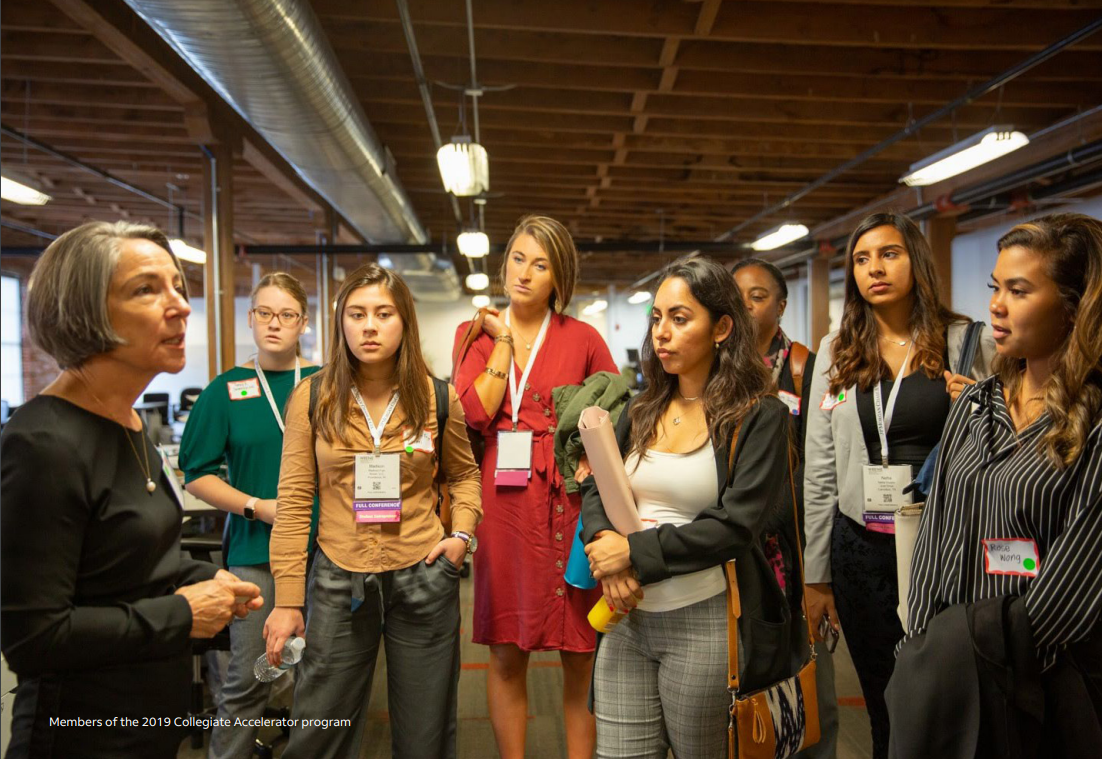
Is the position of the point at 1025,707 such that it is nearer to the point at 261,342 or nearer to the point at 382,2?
the point at 261,342

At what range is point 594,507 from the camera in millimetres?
1543

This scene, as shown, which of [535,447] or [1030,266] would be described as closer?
[1030,266]

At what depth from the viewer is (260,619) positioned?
2.05 meters

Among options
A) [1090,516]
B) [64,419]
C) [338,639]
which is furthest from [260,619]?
[1090,516]

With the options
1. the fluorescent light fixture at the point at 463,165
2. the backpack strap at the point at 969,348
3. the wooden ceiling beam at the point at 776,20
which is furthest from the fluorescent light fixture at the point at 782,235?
the backpack strap at the point at 969,348

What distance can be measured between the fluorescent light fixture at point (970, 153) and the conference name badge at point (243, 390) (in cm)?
442

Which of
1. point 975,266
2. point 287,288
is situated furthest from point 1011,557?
point 975,266

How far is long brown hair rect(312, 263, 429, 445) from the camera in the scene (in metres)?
1.68

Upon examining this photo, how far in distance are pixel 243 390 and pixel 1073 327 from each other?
2.09m

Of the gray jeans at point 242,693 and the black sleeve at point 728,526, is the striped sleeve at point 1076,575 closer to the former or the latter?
the black sleeve at point 728,526

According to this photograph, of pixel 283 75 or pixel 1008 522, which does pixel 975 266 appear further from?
pixel 1008 522

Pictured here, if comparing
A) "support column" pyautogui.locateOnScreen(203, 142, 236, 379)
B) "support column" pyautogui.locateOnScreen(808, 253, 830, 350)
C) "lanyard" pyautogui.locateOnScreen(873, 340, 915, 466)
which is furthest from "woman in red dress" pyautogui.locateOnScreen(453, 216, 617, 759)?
"support column" pyautogui.locateOnScreen(808, 253, 830, 350)

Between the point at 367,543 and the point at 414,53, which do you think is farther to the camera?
the point at 414,53

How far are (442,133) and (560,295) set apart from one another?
433cm
